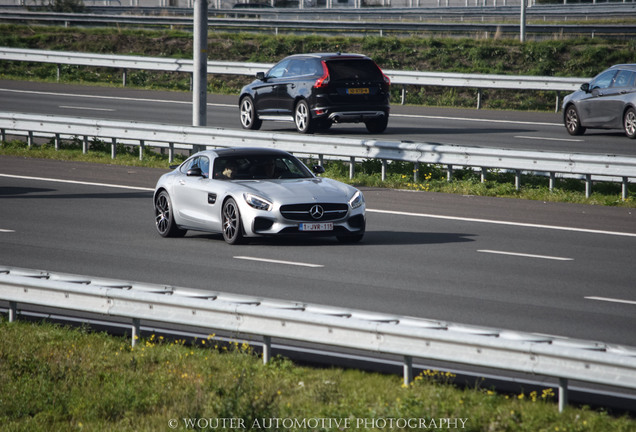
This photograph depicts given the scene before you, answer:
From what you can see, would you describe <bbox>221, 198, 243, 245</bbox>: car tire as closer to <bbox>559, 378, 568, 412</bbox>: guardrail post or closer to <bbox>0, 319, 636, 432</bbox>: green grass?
<bbox>0, 319, 636, 432</bbox>: green grass

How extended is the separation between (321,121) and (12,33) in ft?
94.1

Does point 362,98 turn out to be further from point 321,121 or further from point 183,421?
point 183,421

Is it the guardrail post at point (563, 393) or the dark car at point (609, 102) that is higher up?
the dark car at point (609, 102)

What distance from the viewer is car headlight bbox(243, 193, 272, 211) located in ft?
46.8

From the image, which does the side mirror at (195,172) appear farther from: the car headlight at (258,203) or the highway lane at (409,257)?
the car headlight at (258,203)

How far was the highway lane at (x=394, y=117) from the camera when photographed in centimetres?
2578

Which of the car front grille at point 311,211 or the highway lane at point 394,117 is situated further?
the highway lane at point 394,117

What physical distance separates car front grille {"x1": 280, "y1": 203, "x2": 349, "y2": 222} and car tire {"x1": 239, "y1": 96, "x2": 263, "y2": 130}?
14.6 metres

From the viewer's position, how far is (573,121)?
89.9ft

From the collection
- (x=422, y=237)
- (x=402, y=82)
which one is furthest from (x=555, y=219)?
(x=402, y=82)

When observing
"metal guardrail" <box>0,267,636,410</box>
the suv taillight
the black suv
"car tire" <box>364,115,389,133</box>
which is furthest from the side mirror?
"car tire" <box>364,115,389,133</box>

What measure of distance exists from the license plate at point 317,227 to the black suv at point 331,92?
39.3 feet

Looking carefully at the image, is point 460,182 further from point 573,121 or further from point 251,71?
point 251,71

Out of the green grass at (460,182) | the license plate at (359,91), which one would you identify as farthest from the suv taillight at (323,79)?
the green grass at (460,182)
